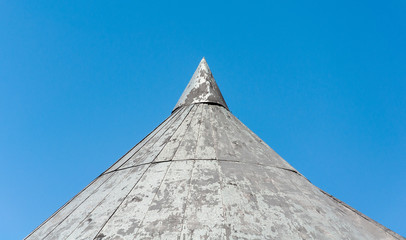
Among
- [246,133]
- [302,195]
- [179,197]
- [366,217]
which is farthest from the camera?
[246,133]

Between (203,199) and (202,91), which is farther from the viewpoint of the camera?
(202,91)

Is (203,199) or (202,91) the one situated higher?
(202,91)

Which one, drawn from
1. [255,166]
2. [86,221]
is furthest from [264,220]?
[86,221]

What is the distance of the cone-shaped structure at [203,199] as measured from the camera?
11.3ft

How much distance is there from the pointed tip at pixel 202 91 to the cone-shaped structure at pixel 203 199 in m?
0.91

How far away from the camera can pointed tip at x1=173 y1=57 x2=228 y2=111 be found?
673cm

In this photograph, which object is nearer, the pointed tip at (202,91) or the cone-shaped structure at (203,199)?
the cone-shaped structure at (203,199)

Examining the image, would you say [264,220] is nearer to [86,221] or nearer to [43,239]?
[86,221]

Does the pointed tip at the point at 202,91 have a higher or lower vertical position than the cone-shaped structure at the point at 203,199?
higher

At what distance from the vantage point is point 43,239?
13.2 ft

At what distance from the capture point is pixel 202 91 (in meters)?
6.86

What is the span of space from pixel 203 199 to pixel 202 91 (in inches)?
134

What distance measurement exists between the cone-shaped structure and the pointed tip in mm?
912

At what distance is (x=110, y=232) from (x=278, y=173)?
231 cm
